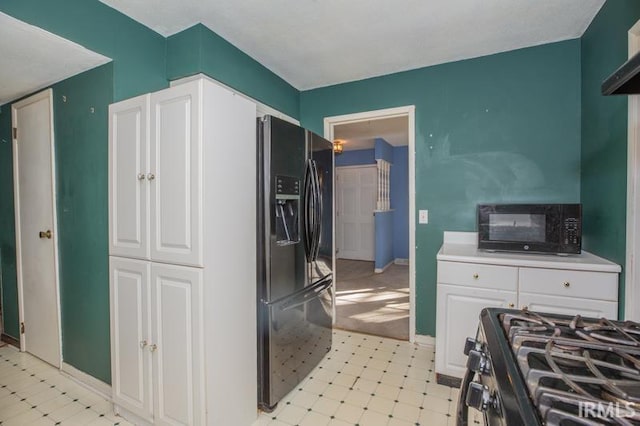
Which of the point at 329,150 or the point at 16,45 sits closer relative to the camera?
the point at 16,45

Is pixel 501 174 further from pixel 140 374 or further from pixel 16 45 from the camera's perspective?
pixel 16 45

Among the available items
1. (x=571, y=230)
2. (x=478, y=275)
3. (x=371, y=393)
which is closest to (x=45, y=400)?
(x=371, y=393)

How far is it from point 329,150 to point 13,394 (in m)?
2.76

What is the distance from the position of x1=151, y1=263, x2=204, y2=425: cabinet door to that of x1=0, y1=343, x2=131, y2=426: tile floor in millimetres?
449

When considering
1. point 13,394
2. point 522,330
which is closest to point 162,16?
point 522,330

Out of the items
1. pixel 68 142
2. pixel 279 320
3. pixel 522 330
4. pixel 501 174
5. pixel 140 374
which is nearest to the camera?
pixel 522 330

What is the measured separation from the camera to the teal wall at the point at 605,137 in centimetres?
158

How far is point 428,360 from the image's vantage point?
2396mm

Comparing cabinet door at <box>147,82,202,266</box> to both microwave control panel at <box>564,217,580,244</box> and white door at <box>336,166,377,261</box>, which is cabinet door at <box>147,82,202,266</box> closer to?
microwave control panel at <box>564,217,580,244</box>

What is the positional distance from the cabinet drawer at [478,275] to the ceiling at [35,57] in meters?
2.53

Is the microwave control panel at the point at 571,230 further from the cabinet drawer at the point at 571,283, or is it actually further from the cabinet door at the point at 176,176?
the cabinet door at the point at 176,176

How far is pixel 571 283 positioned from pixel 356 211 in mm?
4730

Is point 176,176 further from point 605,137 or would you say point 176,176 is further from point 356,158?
point 356,158

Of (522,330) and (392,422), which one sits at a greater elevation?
(522,330)
